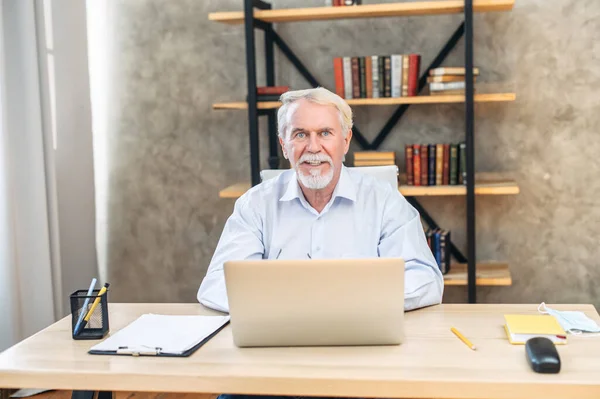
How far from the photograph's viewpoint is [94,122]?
3.89 meters

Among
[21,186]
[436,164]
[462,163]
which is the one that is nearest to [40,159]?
[21,186]

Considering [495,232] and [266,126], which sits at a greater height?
[266,126]

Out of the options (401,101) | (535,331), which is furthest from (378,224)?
(401,101)

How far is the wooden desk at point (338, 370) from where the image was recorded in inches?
54.0

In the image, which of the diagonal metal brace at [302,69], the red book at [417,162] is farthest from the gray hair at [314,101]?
the diagonal metal brace at [302,69]

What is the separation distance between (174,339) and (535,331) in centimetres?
75

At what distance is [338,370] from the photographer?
144cm

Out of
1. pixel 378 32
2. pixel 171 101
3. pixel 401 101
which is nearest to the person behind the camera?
pixel 401 101

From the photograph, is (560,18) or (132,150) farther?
(132,150)

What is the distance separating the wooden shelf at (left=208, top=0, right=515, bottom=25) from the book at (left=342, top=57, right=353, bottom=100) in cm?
19

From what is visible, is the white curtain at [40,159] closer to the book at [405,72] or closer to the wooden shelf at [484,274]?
the book at [405,72]

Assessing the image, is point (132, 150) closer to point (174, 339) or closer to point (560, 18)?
point (560, 18)

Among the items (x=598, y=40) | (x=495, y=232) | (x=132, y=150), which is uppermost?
(x=598, y=40)

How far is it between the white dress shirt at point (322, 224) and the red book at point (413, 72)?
109cm
